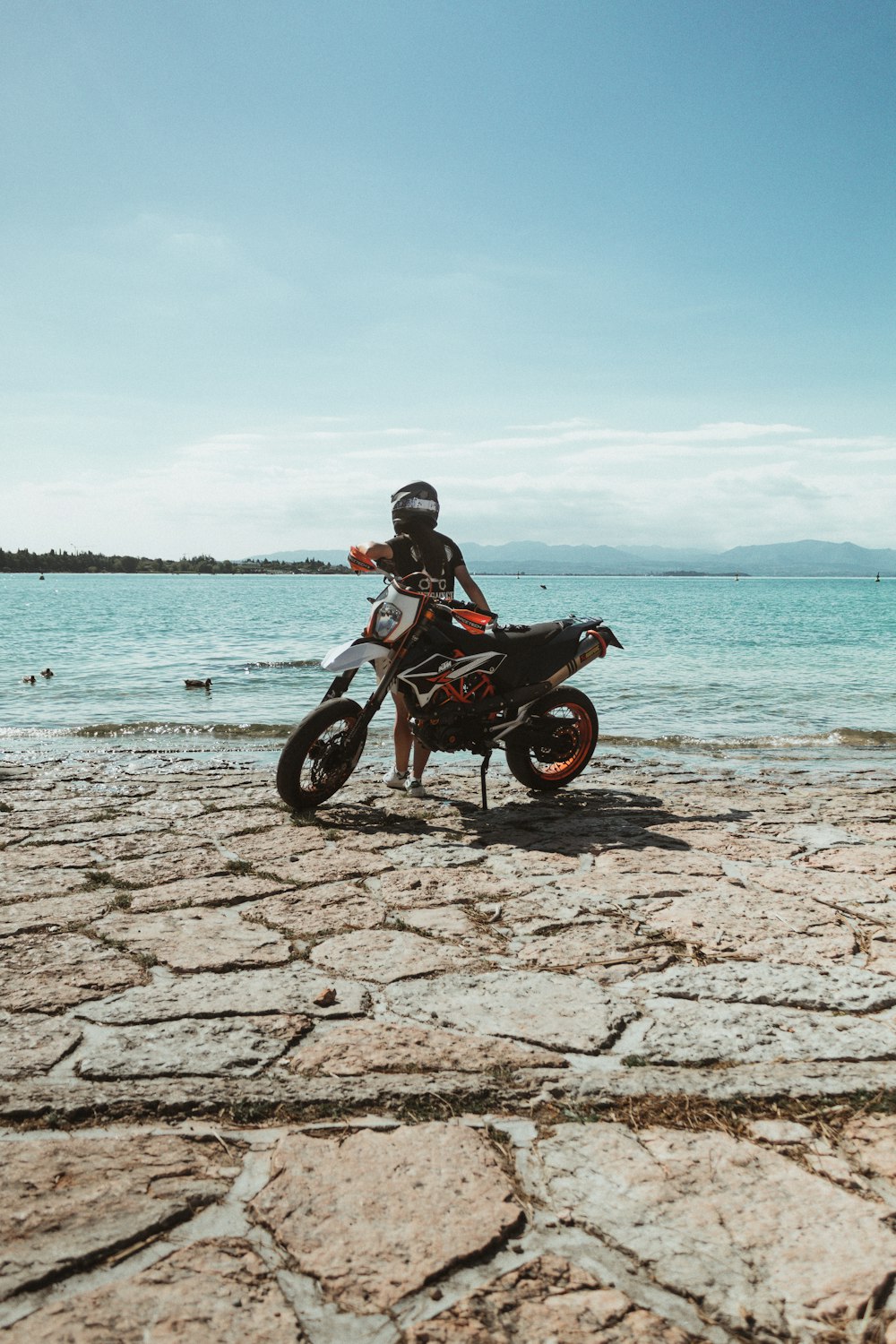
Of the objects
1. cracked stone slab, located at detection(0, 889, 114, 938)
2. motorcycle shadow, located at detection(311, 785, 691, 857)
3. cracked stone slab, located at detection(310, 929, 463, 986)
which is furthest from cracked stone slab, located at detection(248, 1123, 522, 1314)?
motorcycle shadow, located at detection(311, 785, 691, 857)

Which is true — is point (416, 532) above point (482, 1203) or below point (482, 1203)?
above

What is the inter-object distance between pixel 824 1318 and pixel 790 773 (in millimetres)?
7142

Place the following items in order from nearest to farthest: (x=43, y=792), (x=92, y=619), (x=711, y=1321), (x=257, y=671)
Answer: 1. (x=711, y=1321)
2. (x=43, y=792)
3. (x=257, y=671)
4. (x=92, y=619)

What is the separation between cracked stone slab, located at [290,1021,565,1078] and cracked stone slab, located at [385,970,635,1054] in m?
0.08

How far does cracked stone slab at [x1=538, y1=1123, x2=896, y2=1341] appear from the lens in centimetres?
169

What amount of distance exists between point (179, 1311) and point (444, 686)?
4.58 meters

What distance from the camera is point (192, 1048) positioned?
2705 millimetres

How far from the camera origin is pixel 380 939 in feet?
12.0

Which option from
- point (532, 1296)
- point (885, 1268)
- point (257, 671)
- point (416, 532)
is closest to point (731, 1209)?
point (885, 1268)

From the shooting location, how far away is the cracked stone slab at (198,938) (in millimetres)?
3428

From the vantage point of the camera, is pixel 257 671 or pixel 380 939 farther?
pixel 257 671

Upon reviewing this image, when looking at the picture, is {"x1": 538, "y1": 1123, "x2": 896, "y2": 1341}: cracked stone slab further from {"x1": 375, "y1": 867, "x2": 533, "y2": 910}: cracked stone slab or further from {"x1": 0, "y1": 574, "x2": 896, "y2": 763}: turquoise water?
{"x1": 0, "y1": 574, "x2": 896, "y2": 763}: turquoise water

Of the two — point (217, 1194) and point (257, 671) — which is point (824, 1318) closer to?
point (217, 1194)

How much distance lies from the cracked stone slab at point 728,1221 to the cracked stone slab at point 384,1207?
0.56 feet
